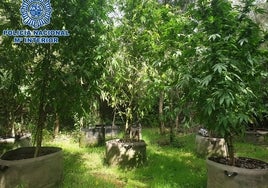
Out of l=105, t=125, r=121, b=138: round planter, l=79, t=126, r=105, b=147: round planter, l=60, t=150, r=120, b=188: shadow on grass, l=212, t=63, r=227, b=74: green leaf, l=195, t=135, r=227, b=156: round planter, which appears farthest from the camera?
l=105, t=125, r=121, b=138: round planter

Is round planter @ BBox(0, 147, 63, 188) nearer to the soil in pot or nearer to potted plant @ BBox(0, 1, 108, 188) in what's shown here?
potted plant @ BBox(0, 1, 108, 188)

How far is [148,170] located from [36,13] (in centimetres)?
312

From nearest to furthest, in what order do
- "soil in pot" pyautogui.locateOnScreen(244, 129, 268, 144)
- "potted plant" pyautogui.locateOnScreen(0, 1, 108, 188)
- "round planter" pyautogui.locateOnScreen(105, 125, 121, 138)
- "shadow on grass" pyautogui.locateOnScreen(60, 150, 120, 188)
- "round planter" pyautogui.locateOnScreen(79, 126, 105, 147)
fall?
"potted plant" pyautogui.locateOnScreen(0, 1, 108, 188) < "shadow on grass" pyautogui.locateOnScreen(60, 150, 120, 188) < "round planter" pyautogui.locateOnScreen(79, 126, 105, 147) < "soil in pot" pyautogui.locateOnScreen(244, 129, 268, 144) < "round planter" pyautogui.locateOnScreen(105, 125, 121, 138)

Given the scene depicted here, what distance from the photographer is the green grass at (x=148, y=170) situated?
12.5ft

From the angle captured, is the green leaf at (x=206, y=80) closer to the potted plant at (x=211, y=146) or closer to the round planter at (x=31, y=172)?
the round planter at (x=31, y=172)

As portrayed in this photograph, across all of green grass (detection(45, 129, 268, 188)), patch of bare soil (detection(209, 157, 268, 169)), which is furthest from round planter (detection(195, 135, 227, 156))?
patch of bare soil (detection(209, 157, 268, 169))

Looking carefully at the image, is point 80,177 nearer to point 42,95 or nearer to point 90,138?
point 42,95

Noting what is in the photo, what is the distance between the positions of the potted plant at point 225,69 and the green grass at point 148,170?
1.05 metres

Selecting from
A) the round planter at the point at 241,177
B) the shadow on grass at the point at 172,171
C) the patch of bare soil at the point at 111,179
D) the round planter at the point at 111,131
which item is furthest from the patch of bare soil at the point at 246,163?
the round planter at the point at 111,131

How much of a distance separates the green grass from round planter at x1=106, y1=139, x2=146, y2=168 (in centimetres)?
12

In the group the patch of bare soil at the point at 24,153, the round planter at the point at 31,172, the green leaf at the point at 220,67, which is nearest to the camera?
the green leaf at the point at 220,67

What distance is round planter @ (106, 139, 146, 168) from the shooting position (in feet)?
14.8

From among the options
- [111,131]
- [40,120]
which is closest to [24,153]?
[40,120]

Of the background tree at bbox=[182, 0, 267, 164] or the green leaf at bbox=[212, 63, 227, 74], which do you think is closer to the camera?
the green leaf at bbox=[212, 63, 227, 74]
